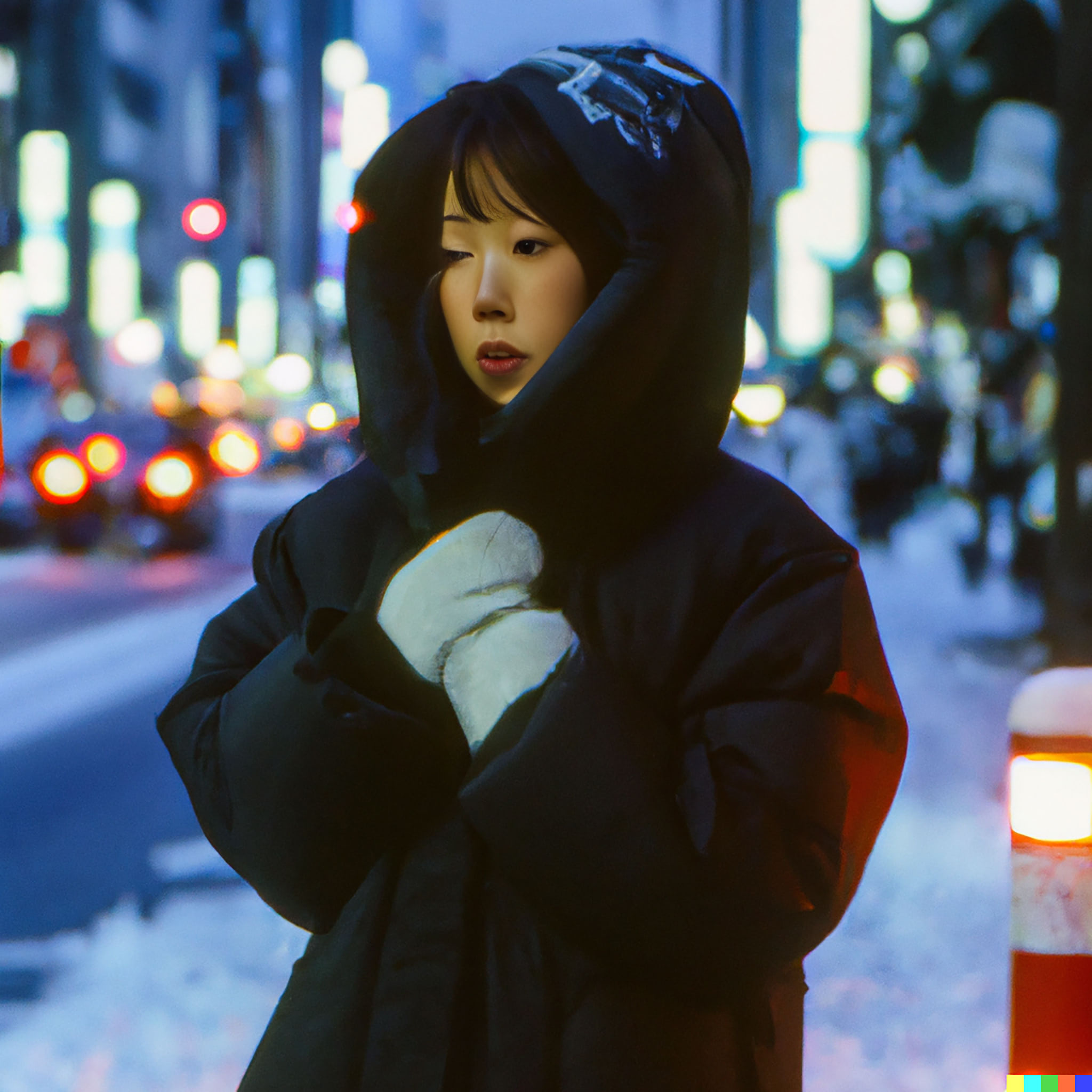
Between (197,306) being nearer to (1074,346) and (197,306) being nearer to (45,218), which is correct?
(45,218)

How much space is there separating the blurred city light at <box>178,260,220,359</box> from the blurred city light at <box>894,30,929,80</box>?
1193 inches

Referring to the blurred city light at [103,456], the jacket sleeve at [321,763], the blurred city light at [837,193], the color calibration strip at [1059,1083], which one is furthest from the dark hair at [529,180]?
the blurred city light at [837,193]

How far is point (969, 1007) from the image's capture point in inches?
150

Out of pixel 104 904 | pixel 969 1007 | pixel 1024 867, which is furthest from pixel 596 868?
pixel 104 904

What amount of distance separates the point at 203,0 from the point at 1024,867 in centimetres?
7046

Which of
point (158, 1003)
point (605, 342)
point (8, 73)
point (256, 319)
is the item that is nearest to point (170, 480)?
point (158, 1003)

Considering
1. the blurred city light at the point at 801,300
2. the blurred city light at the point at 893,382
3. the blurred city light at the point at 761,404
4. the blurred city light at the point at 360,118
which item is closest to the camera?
the blurred city light at the point at 761,404

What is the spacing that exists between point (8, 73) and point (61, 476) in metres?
31.0

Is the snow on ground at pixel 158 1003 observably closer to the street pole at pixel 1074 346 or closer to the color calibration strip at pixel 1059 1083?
the color calibration strip at pixel 1059 1083

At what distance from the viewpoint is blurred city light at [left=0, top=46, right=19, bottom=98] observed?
136 ft

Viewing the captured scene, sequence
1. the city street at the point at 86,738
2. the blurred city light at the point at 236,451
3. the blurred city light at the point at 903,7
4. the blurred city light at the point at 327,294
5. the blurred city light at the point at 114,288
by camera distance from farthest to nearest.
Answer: the blurred city light at the point at 327,294 → the blurred city light at the point at 114,288 → the blurred city light at the point at 903,7 → the blurred city light at the point at 236,451 → the city street at the point at 86,738

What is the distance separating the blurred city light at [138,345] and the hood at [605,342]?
150 ft

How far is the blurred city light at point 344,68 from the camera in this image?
73.7m

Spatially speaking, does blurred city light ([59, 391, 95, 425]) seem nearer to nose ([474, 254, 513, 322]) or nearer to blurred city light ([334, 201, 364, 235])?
blurred city light ([334, 201, 364, 235])
